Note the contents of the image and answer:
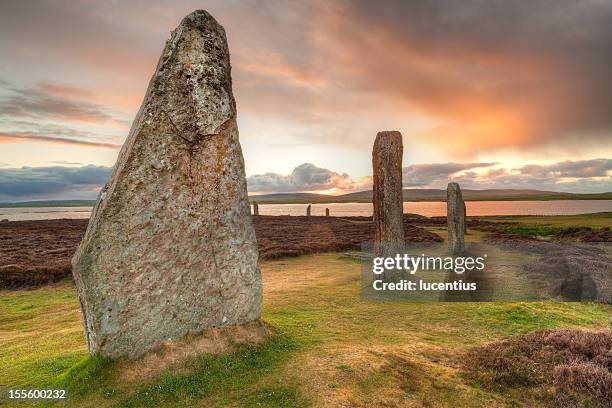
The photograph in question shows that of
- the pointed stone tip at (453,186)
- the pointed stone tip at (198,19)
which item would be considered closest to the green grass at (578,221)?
→ the pointed stone tip at (453,186)

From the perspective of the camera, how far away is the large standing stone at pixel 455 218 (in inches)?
729

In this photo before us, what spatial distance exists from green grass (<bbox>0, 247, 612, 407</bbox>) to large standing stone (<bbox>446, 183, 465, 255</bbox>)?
777 cm

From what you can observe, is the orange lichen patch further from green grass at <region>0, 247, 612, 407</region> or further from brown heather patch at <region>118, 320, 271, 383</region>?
green grass at <region>0, 247, 612, 407</region>

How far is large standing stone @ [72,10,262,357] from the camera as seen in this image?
583cm

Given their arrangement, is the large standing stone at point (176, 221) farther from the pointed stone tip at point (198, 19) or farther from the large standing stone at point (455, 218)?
the large standing stone at point (455, 218)

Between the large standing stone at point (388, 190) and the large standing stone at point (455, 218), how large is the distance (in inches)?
248

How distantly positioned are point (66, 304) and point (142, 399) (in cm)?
946

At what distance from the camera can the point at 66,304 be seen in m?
12.8

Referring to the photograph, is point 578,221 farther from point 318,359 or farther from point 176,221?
point 176,221

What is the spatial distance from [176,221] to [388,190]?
8.62m

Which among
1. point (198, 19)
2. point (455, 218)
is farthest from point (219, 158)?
point (455, 218)

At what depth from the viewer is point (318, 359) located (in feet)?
21.0

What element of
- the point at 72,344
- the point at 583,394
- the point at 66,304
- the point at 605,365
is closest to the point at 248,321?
the point at 72,344

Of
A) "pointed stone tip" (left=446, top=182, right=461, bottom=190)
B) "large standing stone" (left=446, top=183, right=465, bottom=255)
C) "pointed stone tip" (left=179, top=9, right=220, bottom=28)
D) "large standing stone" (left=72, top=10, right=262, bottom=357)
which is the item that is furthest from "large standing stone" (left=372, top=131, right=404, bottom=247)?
"pointed stone tip" (left=179, top=9, right=220, bottom=28)
